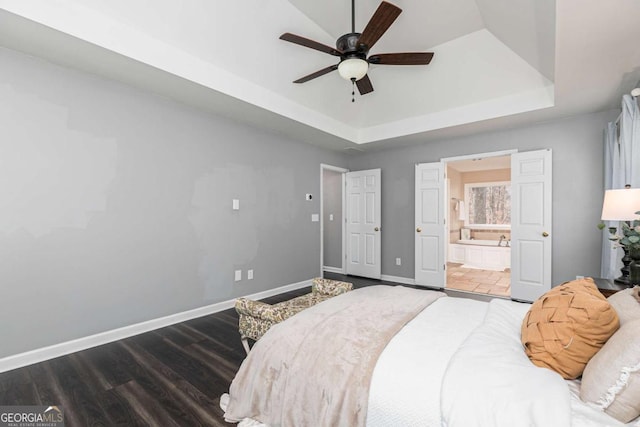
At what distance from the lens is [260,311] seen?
2.10 meters

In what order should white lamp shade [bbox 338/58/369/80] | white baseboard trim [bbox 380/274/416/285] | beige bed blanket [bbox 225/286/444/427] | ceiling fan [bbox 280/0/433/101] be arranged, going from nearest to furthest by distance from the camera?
beige bed blanket [bbox 225/286/444/427] → ceiling fan [bbox 280/0/433/101] → white lamp shade [bbox 338/58/369/80] → white baseboard trim [bbox 380/274/416/285]

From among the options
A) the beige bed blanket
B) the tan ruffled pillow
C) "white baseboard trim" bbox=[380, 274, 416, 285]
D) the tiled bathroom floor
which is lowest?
the tiled bathroom floor

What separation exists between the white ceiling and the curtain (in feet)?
1.11

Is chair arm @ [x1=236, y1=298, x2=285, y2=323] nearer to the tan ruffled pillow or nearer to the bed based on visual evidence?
the bed

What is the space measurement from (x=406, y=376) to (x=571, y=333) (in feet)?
2.39

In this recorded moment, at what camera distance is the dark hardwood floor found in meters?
1.89

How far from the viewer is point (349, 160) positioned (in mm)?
6152

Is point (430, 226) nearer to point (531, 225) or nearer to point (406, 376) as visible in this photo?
point (531, 225)

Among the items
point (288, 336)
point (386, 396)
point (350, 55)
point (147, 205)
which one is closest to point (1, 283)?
point (147, 205)

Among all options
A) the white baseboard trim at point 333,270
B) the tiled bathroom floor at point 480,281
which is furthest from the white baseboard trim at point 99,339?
the tiled bathroom floor at point 480,281

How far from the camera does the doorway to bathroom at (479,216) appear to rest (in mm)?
6984

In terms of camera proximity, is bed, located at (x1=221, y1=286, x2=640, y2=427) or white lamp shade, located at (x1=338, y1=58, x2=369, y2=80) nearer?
bed, located at (x1=221, y1=286, x2=640, y2=427)

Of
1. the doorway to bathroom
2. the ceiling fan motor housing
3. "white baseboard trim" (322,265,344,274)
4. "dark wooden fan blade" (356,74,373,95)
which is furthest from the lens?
the doorway to bathroom

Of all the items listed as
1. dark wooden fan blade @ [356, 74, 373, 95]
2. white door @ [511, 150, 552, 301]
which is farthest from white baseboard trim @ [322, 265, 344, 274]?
dark wooden fan blade @ [356, 74, 373, 95]
